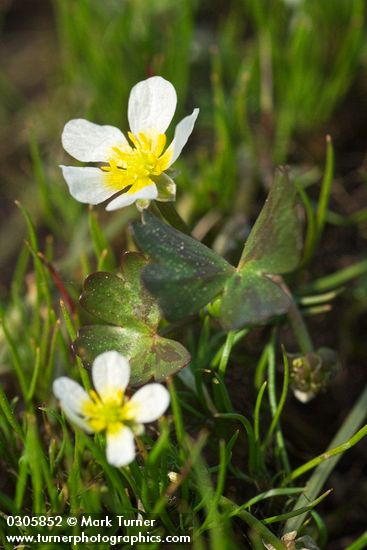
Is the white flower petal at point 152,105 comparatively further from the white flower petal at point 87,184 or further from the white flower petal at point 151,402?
the white flower petal at point 151,402

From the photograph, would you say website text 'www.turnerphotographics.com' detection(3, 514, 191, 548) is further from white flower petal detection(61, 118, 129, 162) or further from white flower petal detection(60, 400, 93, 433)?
white flower petal detection(61, 118, 129, 162)

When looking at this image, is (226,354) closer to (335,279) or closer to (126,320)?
(126,320)

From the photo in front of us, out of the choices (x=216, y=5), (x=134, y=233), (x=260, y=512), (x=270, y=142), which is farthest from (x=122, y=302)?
(x=216, y=5)

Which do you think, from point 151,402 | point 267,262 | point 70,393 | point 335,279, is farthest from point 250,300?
point 335,279

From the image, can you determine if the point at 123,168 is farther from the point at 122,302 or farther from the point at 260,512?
the point at 260,512

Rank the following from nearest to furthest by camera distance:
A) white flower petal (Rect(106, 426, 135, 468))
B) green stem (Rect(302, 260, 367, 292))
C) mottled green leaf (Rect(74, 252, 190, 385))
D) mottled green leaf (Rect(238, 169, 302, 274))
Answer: white flower petal (Rect(106, 426, 135, 468)) < mottled green leaf (Rect(238, 169, 302, 274)) < mottled green leaf (Rect(74, 252, 190, 385)) < green stem (Rect(302, 260, 367, 292))

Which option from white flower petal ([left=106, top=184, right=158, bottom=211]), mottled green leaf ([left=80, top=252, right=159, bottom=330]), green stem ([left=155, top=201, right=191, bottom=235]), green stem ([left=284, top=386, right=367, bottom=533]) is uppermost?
white flower petal ([left=106, top=184, right=158, bottom=211])

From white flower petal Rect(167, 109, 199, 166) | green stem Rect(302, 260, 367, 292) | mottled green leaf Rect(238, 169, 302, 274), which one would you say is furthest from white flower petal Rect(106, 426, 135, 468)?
green stem Rect(302, 260, 367, 292)
